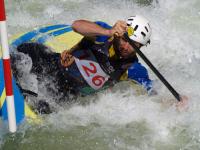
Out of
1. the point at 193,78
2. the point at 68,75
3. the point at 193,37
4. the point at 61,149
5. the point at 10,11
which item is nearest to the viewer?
the point at 61,149

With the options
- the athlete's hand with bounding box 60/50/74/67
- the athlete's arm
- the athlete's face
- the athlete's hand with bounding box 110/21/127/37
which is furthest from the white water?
the athlete's hand with bounding box 110/21/127/37

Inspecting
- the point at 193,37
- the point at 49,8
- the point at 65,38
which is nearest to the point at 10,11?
the point at 49,8

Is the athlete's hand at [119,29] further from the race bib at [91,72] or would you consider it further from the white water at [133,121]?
the white water at [133,121]

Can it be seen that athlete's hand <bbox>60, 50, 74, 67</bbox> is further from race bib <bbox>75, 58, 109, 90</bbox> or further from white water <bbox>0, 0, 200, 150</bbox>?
white water <bbox>0, 0, 200, 150</bbox>

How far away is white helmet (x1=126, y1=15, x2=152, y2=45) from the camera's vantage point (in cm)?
371

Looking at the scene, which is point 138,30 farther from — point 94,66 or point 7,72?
point 7,72

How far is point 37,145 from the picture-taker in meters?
3.65

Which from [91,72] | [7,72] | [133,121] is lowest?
[133,121]

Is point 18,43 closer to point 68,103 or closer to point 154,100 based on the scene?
point 68,103

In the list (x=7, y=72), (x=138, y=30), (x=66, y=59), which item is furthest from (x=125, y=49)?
(x=7, y=72)

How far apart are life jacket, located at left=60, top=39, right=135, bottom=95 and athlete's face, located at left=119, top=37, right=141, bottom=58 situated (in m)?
0.06

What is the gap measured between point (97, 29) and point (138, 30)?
37 centimetres

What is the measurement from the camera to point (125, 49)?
12.0 ft

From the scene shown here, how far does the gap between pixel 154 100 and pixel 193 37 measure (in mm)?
1912
